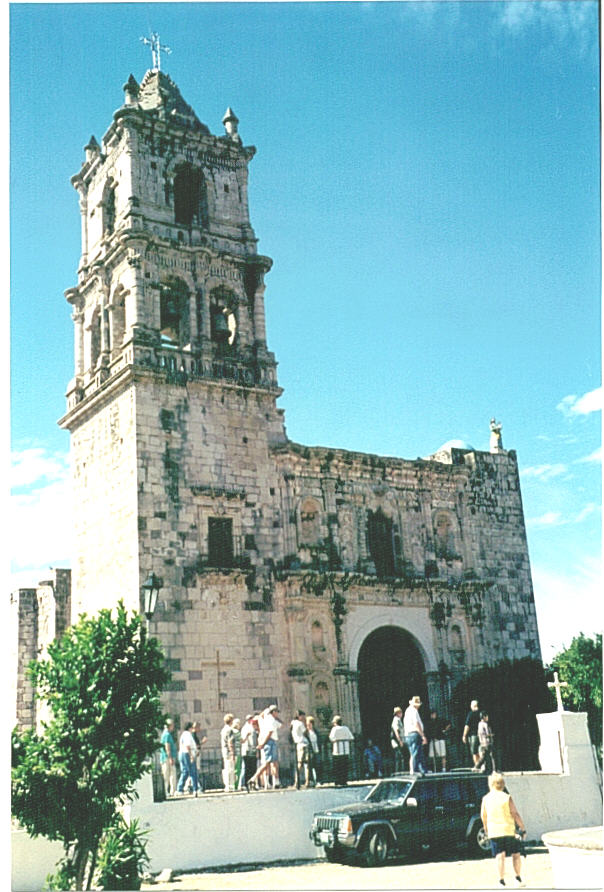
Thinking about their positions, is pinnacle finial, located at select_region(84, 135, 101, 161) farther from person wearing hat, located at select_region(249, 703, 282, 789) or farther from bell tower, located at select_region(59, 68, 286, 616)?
person wearing hat, located at select_region(249, 703, 282, 789)

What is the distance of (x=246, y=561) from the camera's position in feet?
75.1

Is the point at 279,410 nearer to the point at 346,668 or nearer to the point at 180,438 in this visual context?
the point at 180,438

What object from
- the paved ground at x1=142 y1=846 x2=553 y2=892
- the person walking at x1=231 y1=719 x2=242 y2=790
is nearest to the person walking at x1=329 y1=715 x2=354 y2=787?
the person walking at x1=231 y1=719 x2=242 y2=790

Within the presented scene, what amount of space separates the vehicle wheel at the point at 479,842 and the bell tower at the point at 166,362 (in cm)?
868

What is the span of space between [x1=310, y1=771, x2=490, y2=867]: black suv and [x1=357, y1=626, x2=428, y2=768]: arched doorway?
758cm

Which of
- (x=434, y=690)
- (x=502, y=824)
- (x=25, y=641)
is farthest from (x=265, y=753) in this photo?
(x=25, y=641)

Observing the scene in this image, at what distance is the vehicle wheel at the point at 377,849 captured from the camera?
14555 millimetres

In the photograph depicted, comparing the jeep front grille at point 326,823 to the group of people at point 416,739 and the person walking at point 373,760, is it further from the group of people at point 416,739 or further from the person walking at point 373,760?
the person walking at point 373,760

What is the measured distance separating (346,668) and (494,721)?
12.4 ft

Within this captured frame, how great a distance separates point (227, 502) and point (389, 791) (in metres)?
9.27

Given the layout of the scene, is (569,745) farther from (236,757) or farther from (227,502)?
(227,502)

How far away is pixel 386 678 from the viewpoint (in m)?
24.3

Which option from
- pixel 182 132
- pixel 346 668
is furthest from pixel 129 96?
pixel 346 668

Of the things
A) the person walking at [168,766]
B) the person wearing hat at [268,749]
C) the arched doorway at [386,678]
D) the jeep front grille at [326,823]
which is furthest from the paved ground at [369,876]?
the arched doorway at [386,678]
